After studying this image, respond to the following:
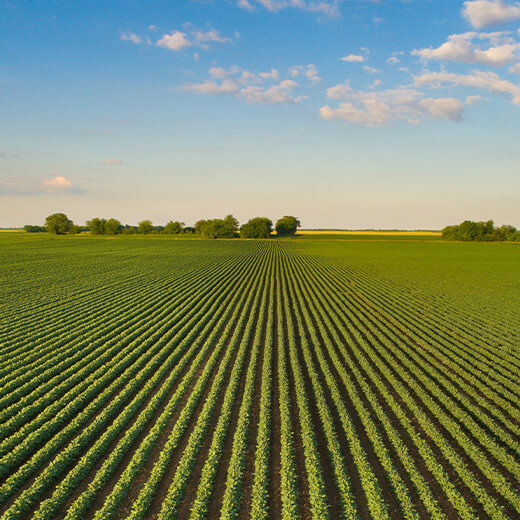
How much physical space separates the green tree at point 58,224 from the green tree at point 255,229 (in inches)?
2660

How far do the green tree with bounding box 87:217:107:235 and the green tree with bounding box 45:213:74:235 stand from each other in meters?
7.07

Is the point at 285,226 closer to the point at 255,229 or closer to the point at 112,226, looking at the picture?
the point at 255,229

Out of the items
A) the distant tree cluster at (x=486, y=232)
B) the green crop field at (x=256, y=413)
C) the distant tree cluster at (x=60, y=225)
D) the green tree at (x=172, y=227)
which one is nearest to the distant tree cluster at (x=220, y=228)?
the green tree at (x=172, y=227)

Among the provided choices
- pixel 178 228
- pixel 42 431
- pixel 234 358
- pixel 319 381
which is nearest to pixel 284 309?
pixel 234 358

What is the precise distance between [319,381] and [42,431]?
27.7 ft

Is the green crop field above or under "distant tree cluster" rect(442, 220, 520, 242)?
under

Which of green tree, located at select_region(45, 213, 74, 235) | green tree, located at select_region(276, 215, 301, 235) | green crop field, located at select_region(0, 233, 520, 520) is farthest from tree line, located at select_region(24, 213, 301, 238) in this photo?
green crop field, located at select_region(0, 233, 520, 520)

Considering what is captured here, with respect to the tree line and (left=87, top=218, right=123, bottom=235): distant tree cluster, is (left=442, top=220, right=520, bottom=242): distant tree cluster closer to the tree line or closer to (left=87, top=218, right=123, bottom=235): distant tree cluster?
the tree line

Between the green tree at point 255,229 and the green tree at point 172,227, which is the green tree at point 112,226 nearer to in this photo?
the green tree at point 172,227

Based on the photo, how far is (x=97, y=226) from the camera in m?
124

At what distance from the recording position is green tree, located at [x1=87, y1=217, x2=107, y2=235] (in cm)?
12331

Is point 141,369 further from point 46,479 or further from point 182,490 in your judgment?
point 182,490

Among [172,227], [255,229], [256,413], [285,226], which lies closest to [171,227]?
[172,227]

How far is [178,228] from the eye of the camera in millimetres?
128500
